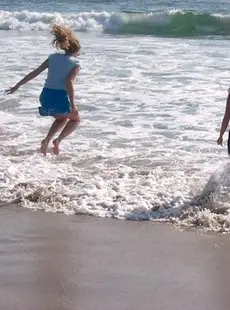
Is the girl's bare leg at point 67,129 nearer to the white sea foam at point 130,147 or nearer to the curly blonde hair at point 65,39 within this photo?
the white sea foam at point 130,147

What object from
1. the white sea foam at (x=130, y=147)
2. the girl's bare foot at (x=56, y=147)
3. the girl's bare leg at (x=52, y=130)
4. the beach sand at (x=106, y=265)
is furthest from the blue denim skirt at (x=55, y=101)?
the beach sand at (x=106, y=265)

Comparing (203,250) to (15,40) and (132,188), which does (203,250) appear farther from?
(15,40)

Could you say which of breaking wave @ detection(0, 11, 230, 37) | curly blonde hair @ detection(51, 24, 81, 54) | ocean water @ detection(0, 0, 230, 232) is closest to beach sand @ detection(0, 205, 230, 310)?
ocean water @ detection(0, 0, 230, 232)

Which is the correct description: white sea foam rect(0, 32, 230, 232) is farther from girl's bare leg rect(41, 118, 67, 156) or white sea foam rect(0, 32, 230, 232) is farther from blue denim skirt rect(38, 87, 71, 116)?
blue denim skirt rect(38, 87, 71, 116)

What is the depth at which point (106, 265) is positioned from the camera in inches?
211

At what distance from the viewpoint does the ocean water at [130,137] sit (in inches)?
277

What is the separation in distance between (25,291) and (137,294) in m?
0.69

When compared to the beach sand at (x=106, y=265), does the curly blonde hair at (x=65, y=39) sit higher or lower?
higher

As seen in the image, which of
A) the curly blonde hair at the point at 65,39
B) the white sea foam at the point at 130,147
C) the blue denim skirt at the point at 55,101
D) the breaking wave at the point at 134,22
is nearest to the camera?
the white sea foam at the point at 130,147

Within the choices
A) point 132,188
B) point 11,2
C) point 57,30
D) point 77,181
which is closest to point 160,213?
point 132,188

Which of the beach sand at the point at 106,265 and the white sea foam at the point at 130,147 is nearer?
the beach sand at the point at 106,265

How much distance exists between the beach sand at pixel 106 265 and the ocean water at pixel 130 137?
1.27ft

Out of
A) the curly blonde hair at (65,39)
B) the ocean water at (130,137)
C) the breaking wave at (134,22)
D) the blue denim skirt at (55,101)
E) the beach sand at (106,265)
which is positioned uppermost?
the curly blonde hair at (65,39)

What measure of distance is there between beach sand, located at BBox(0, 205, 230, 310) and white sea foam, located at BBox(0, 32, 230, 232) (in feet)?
1.32
